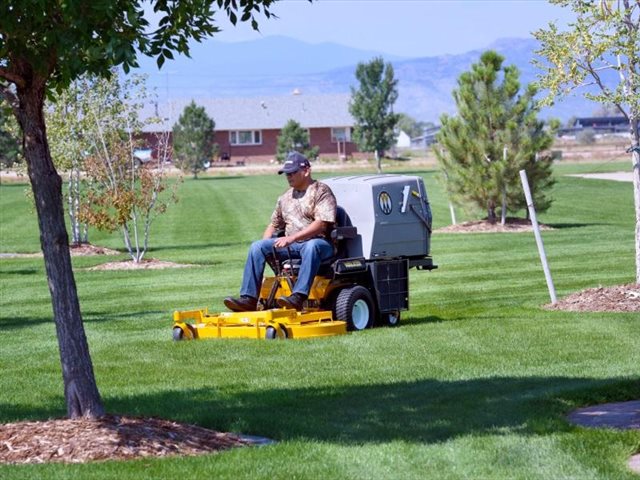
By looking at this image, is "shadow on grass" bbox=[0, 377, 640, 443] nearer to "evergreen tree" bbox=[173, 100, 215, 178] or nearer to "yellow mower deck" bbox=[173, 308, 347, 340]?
"yellow mower deck" bbox=[173, 308, 347, 340]

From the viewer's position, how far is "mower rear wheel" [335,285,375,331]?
13.9 metres

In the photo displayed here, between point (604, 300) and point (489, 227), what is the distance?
20.3 m

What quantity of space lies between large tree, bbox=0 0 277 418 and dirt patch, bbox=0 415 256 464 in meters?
0.22

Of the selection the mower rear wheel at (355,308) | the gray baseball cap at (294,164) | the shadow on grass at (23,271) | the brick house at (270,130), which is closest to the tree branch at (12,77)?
the gray baseball cap at (294,164)

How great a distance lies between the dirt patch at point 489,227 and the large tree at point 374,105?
2093 inches

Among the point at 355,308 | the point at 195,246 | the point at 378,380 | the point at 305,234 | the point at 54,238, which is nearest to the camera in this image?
the point at 54,238

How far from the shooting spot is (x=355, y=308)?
14102mm

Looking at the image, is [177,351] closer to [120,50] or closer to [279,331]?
[279,331]

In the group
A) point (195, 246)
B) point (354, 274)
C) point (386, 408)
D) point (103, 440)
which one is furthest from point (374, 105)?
point (103, 440)

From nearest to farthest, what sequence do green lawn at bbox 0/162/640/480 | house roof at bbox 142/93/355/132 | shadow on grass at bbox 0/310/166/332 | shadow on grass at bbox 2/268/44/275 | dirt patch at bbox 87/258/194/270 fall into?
green lawn at bbox 0/162/640/480 → shadow on grass at bbox 0/310/166/332 → shadow on grass at bbox 2/268/44/275 → dirt patch at bbox 87/258/194/270 → house roof at bbox 142/93/355/132

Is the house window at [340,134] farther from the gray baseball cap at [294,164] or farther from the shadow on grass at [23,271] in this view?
the gray baseball cap at [294,164]

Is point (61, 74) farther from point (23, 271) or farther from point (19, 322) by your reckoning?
point (23, 271)

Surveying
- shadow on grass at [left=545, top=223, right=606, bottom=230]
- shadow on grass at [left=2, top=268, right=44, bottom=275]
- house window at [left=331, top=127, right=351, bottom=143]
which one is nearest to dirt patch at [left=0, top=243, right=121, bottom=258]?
shadow on grass at [left=2, top=268, right=44, bottom=275]

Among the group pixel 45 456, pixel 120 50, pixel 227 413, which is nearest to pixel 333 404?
pixel 227 413
